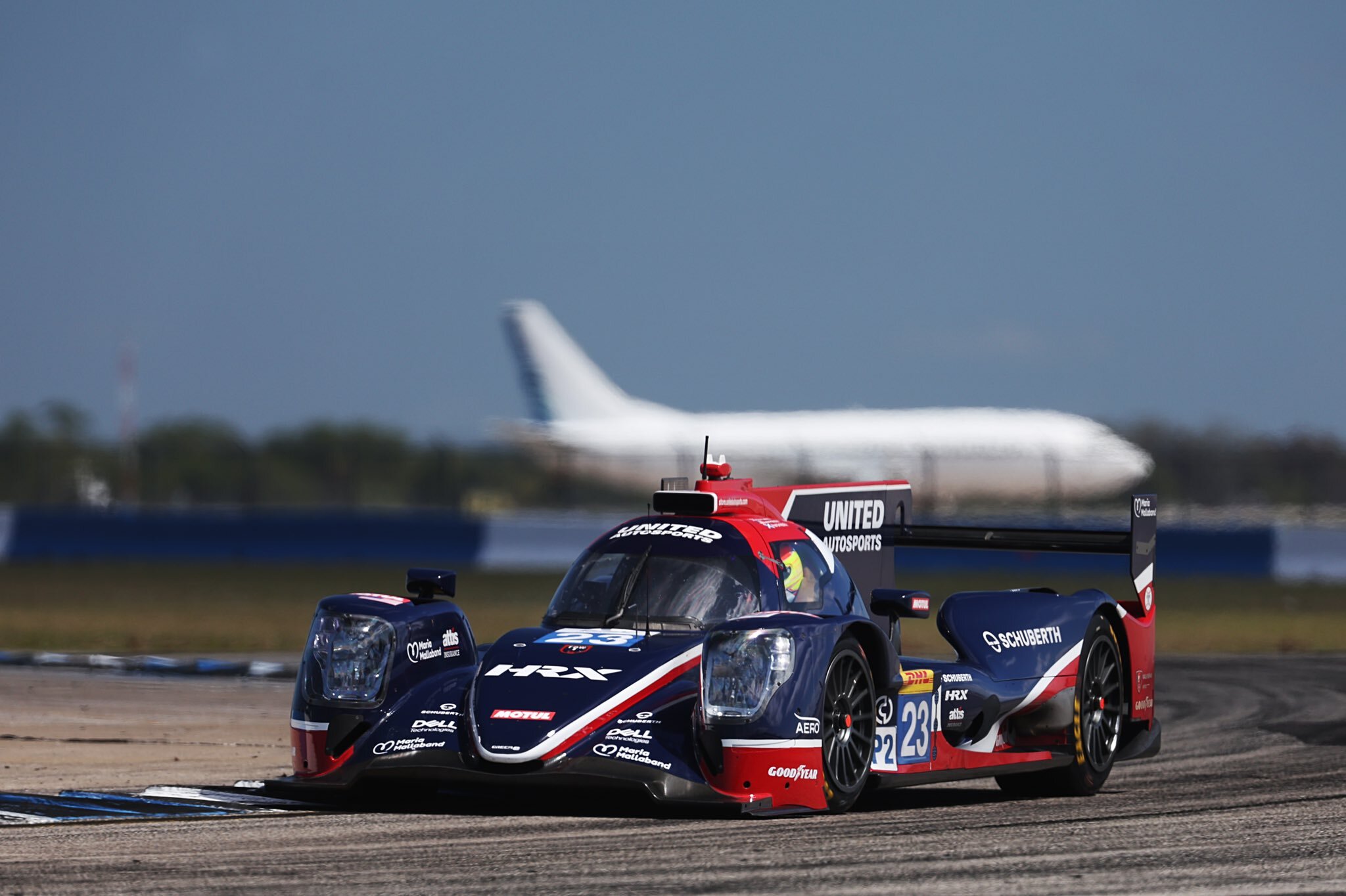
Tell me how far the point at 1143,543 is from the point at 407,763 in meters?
4.44

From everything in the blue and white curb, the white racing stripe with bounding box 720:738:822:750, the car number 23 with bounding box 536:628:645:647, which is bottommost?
the blue and white curb

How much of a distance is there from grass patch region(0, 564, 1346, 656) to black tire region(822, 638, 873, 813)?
1132 centimetres

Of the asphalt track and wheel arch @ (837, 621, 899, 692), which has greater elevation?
wheel arch @ (837, 621, 899, 692)

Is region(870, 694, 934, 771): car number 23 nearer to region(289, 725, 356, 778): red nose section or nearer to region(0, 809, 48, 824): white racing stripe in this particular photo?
region(289, 725, 356, 778): red nose section

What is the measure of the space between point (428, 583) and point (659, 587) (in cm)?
118

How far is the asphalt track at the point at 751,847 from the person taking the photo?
6.25 m

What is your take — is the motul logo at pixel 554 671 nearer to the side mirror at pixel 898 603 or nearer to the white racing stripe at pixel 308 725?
the white racing stripe at pixel 308 725

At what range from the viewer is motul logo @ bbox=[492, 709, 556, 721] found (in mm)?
7758

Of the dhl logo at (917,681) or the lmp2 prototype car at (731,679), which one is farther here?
the dhl logo at (917,681)

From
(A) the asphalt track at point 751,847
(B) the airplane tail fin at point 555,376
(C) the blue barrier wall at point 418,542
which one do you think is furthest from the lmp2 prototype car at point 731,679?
(B) the airplane tail fin at point 555,376

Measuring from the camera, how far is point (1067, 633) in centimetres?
964

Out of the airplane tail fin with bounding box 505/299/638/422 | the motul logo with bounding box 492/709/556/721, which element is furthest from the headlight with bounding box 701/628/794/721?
the airplane tail fin with bounding box 505/299/638/422

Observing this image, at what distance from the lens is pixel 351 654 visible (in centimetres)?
857

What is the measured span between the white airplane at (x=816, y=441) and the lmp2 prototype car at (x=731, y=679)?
93.2 feet
